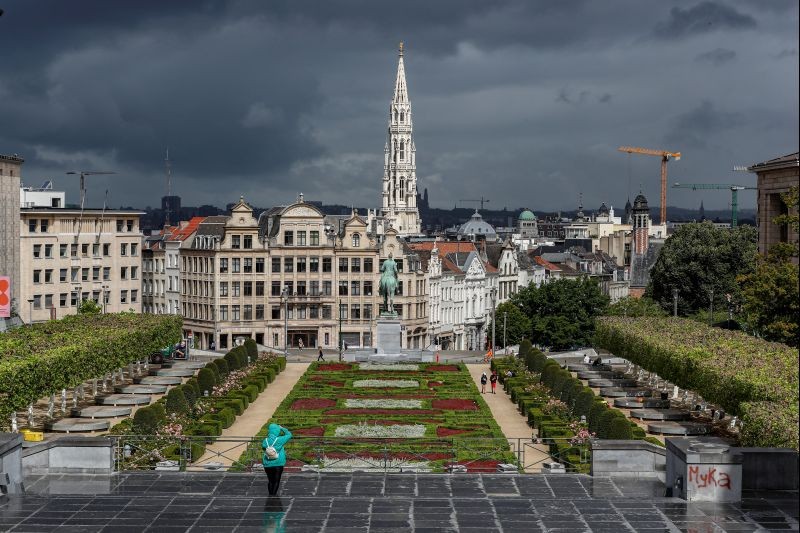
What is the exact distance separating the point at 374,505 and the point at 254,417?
3835 cm

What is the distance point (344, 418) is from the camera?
73.7 meters

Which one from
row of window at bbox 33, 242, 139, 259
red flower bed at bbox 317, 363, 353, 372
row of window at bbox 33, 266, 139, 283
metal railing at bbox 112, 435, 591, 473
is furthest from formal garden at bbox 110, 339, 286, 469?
row of window at bbox 33, 242, 139, 259

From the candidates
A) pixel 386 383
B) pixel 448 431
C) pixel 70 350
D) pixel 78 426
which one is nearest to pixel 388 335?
pixel 386 383

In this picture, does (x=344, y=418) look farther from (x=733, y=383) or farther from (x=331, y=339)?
(x=331, y=339)

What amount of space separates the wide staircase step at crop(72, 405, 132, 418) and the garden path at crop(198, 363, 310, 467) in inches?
233

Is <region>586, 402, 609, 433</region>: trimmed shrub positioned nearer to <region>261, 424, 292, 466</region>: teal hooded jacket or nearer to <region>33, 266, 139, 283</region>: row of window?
<region>261, 424, 292, 466</region>: teal hooded jacket

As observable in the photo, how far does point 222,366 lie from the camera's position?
8956cm

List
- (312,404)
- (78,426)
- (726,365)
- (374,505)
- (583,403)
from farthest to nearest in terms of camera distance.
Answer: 1. (312,404)
2. (583,403)
3. (78,426)
4. (726,365)
5. (374,505)

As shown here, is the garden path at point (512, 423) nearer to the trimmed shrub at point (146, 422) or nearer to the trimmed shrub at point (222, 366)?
the trimmed shrub at point (146, 422)

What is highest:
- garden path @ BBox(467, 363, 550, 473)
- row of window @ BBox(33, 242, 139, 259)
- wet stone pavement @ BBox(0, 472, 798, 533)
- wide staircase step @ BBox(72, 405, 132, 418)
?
row of window @ BBox(33, 242, 139, 259)

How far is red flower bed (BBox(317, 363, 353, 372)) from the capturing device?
4040 inches

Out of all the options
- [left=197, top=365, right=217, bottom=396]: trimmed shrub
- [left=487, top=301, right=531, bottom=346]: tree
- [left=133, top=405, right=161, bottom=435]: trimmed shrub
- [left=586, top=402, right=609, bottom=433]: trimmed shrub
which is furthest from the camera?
[left=487, top=301, right=531, bottom=346]: tree

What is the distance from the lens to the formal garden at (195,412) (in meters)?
50.7

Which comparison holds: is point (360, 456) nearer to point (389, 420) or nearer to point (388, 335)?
point (389, 420)
